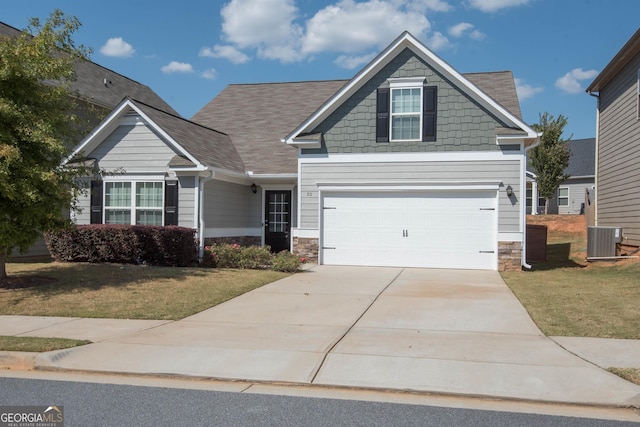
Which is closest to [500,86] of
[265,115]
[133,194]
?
[265,115]

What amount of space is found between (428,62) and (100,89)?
13.3m

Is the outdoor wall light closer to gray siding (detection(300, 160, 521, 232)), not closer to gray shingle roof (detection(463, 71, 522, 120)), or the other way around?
gray siding (detection(300, 160, 521, 232))

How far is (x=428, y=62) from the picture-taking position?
1571 centimetres

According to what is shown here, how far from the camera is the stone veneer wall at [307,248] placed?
1655 cm

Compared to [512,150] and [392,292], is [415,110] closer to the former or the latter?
[512,150]

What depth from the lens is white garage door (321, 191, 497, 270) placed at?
15477 millimetres

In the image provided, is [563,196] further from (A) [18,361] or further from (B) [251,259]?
(A) [18,361]

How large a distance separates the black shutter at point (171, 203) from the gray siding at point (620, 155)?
1358cm

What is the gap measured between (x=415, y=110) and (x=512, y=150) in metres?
2.90

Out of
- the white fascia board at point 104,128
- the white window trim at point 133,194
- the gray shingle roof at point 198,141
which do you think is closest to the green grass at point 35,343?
the gray shingle roof at point 198,141

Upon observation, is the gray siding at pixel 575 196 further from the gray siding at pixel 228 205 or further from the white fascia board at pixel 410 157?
the gray siding at pixel 228 205

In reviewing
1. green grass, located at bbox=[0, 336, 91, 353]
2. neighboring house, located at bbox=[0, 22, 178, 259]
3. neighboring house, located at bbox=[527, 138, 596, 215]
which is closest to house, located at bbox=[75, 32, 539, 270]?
neighboring house, located at bbox=[0, 22, 178, 259]

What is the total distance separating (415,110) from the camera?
1589 centimetres

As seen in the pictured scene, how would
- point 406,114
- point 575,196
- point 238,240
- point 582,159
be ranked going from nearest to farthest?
point 406,114, point 238,240, point 575,196, point 582,159
